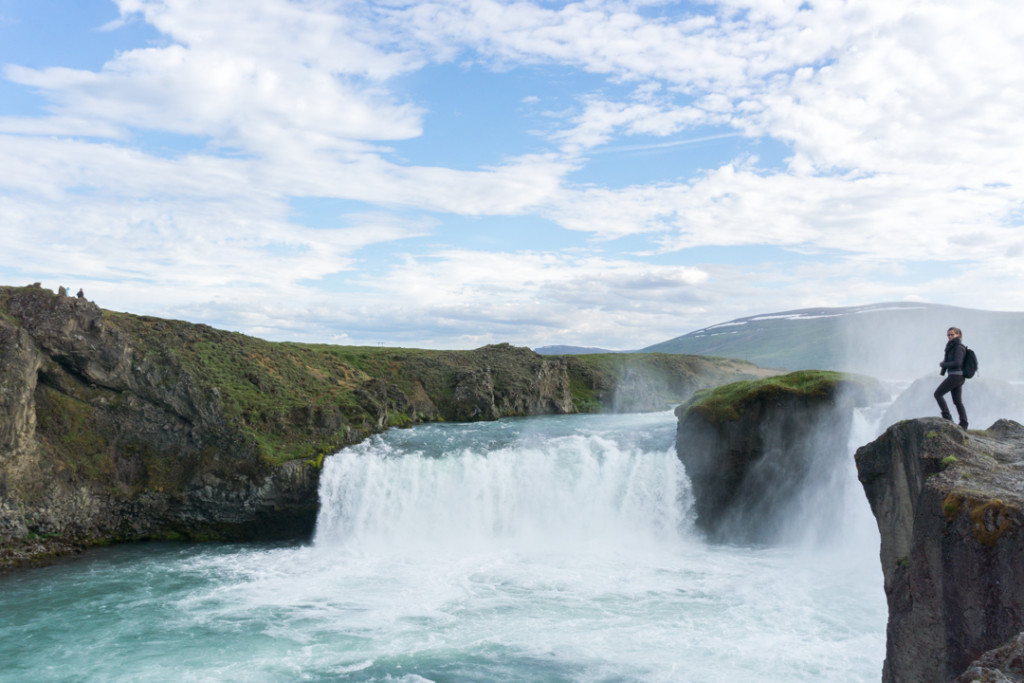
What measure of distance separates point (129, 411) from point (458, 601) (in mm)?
22395

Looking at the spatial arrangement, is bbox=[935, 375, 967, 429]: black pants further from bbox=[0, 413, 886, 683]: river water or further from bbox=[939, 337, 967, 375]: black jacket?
bbox=[0, 413, 886, 683]: river water

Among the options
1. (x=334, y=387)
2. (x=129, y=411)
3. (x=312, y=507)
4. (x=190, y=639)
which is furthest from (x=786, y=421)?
(x=129, y=411)

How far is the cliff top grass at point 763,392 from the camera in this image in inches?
1310

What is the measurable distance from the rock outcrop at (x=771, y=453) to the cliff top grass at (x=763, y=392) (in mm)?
49

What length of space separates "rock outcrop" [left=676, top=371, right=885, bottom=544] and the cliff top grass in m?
0.05

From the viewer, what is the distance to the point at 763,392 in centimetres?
3397

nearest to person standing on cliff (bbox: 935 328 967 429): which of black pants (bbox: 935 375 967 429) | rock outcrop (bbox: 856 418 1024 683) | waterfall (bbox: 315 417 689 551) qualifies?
black pants (bbox: 935 375 967 429)

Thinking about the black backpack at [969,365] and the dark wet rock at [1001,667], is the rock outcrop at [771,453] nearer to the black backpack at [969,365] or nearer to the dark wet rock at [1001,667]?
the black backpack at [969,365]

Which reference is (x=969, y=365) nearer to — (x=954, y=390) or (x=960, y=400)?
(x=954, y=390)

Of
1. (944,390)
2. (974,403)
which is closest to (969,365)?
(944,390)

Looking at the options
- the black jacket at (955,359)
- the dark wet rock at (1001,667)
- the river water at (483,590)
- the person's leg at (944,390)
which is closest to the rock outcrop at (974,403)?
the river water at (483,590)

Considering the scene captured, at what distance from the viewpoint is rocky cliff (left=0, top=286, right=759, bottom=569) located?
31.5 metres

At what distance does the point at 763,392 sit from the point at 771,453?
3116 mm

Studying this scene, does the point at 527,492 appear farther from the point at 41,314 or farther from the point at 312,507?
the point at 41,314
